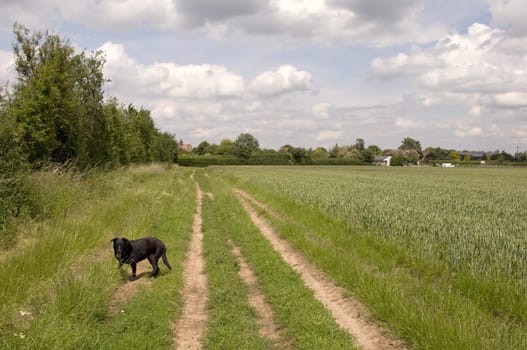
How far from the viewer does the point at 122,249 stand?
7770 mm

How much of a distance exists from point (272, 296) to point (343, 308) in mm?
1408

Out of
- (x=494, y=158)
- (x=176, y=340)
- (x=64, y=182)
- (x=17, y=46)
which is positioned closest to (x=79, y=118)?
(x=17, y=46)

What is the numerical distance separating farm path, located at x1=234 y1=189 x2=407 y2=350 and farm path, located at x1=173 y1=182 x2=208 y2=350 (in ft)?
7.23

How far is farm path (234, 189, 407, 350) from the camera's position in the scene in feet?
18.2

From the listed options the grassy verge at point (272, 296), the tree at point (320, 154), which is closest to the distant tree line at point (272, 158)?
the tree at point (320, 154)

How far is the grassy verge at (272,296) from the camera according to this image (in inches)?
225

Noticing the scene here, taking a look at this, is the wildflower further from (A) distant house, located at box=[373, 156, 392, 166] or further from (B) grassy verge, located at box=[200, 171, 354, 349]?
(A) distant house, located at box=[373, 156, 392, 166]

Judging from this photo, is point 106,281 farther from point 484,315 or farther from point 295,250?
point 484,315

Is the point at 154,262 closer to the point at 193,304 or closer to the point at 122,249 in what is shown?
the point at 122,249

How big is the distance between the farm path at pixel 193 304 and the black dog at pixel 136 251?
2.40ft

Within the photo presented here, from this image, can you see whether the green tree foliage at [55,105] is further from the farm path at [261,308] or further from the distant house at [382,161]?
the distant house at [382,161]

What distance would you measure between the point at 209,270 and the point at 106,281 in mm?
2720

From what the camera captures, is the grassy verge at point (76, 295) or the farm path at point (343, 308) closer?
the grassy verge at point (76, 295)

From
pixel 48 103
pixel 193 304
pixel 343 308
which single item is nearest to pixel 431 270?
pixel 343 308
